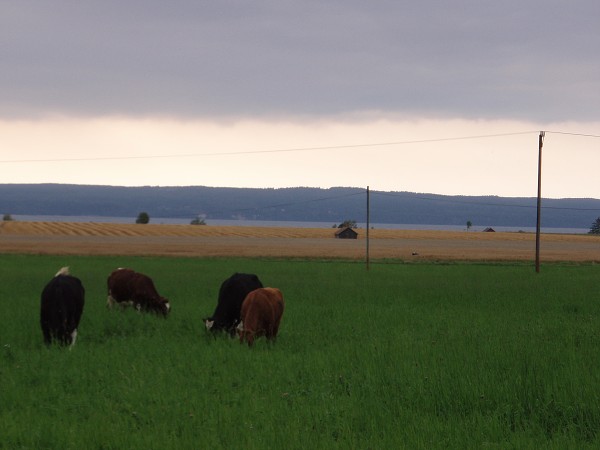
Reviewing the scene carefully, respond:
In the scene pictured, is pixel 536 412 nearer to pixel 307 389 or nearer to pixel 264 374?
pixel 307 389

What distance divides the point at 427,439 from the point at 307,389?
3263mm

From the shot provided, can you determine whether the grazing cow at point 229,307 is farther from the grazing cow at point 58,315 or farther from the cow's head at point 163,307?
the cow's head at point 163,307

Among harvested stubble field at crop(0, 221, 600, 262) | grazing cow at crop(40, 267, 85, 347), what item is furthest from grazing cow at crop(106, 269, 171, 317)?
harvested stubble field at crop(0, 221, 600, 262)

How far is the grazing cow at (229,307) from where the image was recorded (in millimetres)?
17234

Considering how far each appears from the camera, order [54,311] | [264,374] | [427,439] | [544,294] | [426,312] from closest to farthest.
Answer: [427,439] → [264,374] → [54,311] → [426,312] → [544,294]

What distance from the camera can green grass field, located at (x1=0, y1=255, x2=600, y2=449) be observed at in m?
9.34

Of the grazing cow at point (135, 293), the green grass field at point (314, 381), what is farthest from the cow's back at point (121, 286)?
the green grass field at point (314, 381)

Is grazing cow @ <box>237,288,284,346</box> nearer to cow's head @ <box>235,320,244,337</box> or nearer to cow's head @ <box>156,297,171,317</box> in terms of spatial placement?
cow's head @ <box>235,320,244,337</box>

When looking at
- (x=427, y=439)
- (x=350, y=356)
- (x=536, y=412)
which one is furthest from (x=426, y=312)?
(x=427, y=439)

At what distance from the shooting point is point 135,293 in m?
21.8

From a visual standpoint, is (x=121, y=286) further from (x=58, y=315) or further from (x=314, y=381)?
(x=314, y=381)

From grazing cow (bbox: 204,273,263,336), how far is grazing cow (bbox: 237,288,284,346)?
89cm

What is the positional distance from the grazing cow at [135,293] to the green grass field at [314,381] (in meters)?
0.58

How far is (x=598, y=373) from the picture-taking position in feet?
40.7
